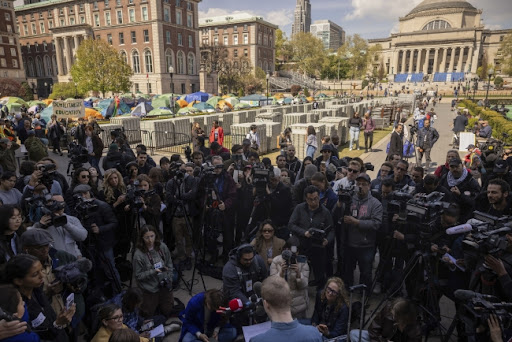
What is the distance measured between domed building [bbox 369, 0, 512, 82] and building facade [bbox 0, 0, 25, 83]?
87.7 meters

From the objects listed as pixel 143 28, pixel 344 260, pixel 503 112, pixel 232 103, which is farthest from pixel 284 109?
pixel 143 28

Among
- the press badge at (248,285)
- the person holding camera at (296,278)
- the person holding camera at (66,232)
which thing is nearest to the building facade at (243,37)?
the person holding camera at (66,232)

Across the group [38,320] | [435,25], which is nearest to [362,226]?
[38,320]

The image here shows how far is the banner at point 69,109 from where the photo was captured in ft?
47.1

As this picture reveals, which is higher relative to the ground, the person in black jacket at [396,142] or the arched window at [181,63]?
the arched window at [181,63]

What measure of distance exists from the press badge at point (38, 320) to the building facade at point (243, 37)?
3047 inches

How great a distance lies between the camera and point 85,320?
14.4 ft

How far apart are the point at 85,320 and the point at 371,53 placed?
10001cm

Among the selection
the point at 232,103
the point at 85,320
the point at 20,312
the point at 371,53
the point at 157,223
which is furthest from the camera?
the point at 371,53

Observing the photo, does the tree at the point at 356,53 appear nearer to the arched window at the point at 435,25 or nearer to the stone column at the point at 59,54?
the arched window at the point at 435,25

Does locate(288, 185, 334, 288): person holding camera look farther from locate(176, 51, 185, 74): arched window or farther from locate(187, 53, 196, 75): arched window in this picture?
locate(187, 53, 196, 75): arched window

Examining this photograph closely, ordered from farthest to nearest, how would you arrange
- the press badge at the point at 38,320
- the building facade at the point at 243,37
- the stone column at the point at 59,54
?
1. the building facade at the point at 243,37
2. the stone column at the point at 59,54
3. the press badge at the point at 38,320

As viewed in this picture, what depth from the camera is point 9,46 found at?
196 feet

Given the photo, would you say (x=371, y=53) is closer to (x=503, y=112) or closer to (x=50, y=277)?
(x=503, y=112)
